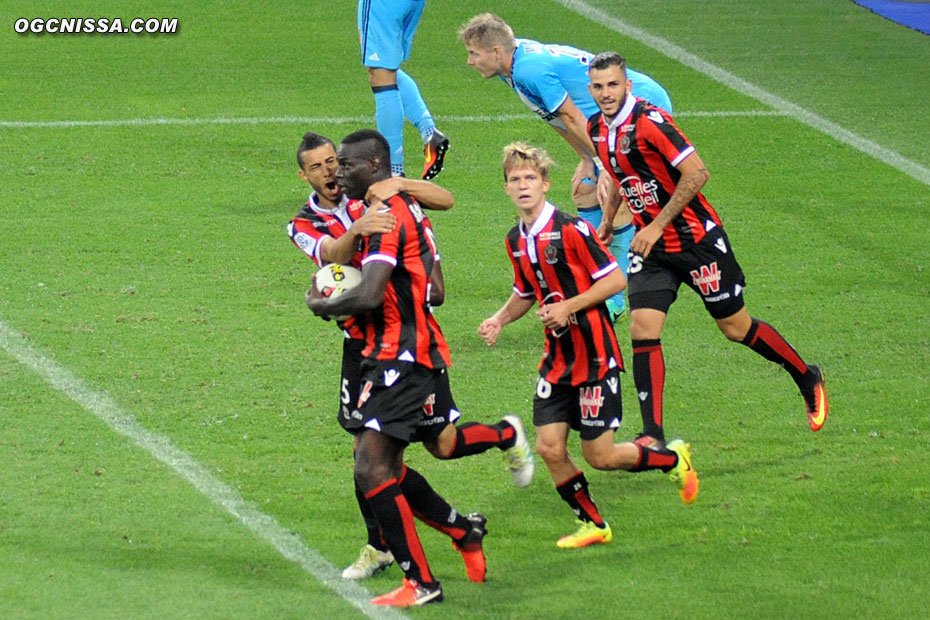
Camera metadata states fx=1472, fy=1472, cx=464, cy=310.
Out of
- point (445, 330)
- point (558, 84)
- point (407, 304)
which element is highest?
point (558, 84)

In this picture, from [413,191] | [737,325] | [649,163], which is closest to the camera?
[413,191]

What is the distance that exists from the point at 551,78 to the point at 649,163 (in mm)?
1925

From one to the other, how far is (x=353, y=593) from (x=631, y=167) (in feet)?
8.47

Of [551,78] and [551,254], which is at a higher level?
[551,78]

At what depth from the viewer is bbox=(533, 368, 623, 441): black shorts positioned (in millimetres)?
6074

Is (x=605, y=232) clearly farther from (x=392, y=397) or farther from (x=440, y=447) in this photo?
(x=392, y=397)

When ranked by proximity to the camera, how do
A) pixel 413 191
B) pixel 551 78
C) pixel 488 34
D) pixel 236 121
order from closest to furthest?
pixel 413 191
pixel 488 34
pixel 551 78
pixel 236 121

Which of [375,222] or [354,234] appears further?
[354,234]

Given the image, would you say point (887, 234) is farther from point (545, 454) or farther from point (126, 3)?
point (126, 3)

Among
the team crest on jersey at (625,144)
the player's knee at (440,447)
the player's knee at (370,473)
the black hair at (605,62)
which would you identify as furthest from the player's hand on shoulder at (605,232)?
the player's knee at (370,473)

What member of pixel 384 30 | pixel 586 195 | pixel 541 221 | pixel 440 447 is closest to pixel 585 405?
pixel 440 447

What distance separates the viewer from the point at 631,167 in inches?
281

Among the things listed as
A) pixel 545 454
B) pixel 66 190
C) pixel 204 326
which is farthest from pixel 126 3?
pixel 545 454

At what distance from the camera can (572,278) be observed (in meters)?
6.11
